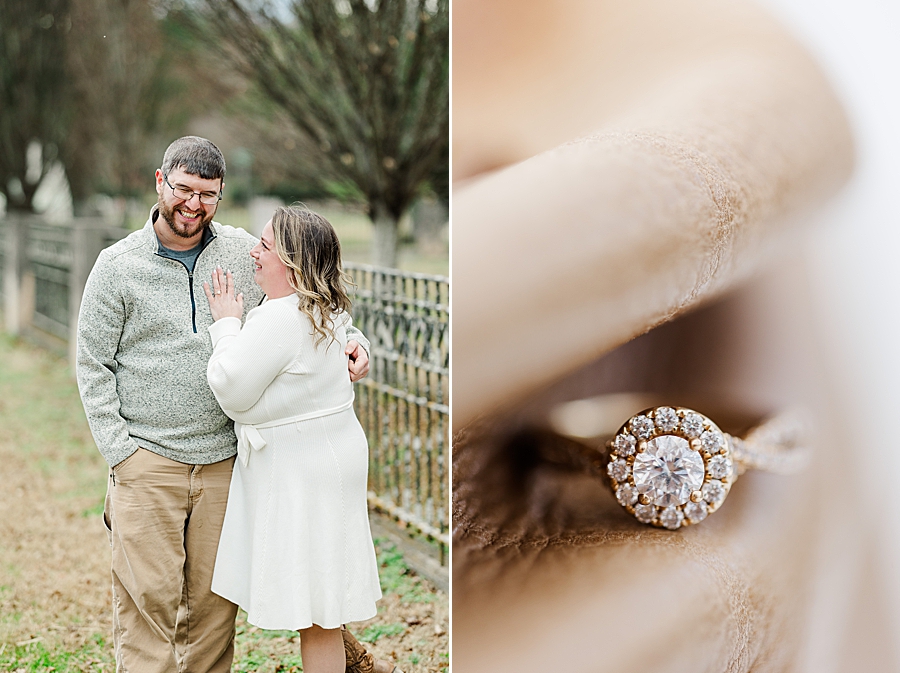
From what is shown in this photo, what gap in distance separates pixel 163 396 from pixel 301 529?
0.50 metres

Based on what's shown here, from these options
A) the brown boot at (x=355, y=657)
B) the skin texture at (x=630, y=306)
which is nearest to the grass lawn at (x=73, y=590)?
the brown boot at (x=355, y=657)

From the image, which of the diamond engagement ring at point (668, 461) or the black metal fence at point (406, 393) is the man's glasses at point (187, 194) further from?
the black metal fence at point (406, 393)

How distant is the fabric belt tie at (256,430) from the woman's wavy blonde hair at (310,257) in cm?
18

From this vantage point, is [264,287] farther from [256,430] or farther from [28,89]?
[28,89]

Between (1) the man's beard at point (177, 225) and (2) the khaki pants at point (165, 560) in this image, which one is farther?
(2) the khaki pants at point (165, 560)

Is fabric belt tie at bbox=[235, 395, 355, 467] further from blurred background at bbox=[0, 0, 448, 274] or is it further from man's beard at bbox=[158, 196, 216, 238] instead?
blurred background at bbox=[0, 0, 448, 274]

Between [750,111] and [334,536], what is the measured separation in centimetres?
135

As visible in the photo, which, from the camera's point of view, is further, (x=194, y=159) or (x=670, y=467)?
(x=194, y=159)

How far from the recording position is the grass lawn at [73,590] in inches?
119

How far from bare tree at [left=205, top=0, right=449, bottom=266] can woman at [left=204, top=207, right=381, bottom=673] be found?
3719mm

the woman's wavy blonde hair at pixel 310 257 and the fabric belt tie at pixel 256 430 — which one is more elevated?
the woman's wavy blonde hair at pixel 310 257

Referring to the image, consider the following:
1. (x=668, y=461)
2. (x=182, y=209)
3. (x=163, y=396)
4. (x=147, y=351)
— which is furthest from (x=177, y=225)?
(x=668, y=461)

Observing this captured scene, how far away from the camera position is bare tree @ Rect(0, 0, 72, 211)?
10312 millimetres

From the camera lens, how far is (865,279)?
1.30m
